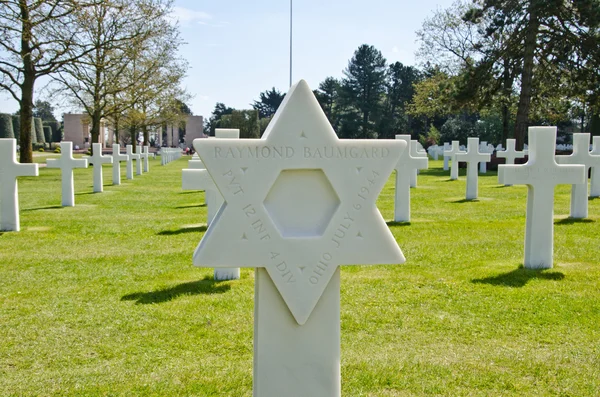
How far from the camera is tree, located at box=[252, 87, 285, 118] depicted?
8606cm

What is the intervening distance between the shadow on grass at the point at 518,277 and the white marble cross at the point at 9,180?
24.8ft

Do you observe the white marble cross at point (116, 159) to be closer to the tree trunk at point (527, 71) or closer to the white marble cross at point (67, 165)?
the white marble cross at point (67, 165)

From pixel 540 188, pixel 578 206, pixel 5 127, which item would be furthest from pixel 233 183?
pixel 5 127

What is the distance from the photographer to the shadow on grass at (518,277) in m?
6.18

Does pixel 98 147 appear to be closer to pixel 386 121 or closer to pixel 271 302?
pixel 271 302

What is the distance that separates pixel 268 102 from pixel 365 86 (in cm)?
3111

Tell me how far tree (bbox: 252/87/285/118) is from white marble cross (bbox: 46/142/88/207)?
239 feet

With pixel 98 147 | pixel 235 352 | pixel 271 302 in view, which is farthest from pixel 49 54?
pixel 271 302

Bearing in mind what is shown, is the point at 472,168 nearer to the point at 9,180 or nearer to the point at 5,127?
the point at 9,180

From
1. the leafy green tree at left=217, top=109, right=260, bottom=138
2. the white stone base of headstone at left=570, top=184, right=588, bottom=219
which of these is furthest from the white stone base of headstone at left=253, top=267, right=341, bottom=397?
the leafy green tree at left=217, top=109, right=260, bottom=138

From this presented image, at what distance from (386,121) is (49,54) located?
3991 cm

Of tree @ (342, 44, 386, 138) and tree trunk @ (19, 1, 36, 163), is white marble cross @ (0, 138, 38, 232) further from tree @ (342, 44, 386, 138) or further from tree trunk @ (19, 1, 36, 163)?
tree @ (342, 44, 386, 138)

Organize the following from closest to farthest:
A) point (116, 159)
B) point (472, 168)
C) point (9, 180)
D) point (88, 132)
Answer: point (9, 180) < point (472, 168) < point (116, 159) < point (88, 132)

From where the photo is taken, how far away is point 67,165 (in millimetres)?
13617
